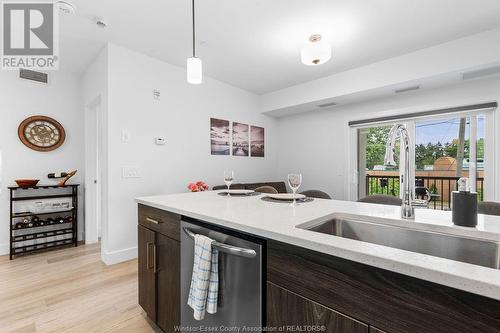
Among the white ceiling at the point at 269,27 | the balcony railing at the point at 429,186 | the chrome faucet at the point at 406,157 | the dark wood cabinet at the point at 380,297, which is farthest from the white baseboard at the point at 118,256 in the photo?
the balcony railing at the point at 429,186

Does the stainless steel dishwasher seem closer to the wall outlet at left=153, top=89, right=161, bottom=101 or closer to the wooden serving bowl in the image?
the wall outlet at left=153, top=89, right=161, bottom=101

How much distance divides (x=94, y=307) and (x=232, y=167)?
2.68 meters

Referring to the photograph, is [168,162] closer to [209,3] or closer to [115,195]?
[115,195]

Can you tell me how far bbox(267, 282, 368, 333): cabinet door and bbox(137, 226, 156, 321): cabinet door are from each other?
0.95 meters

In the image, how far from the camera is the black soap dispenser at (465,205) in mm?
909

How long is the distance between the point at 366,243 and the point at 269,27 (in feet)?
7.82

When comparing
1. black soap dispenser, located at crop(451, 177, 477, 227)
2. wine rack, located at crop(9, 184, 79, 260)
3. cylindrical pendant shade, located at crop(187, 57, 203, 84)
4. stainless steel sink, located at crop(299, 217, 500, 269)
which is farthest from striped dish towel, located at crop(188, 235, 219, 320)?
wine rack, located at crop(9, 184, 79, 260)

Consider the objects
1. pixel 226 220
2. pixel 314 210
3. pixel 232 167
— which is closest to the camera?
pixel 226 220

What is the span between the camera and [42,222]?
3.11 meters

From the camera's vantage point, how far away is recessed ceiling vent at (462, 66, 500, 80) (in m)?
2.62

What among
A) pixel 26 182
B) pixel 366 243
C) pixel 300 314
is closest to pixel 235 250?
pixel 300 314

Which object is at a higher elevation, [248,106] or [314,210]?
[248,106]

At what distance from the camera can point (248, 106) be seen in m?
4.47

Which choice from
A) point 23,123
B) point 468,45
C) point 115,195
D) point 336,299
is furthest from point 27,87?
point 468,45
